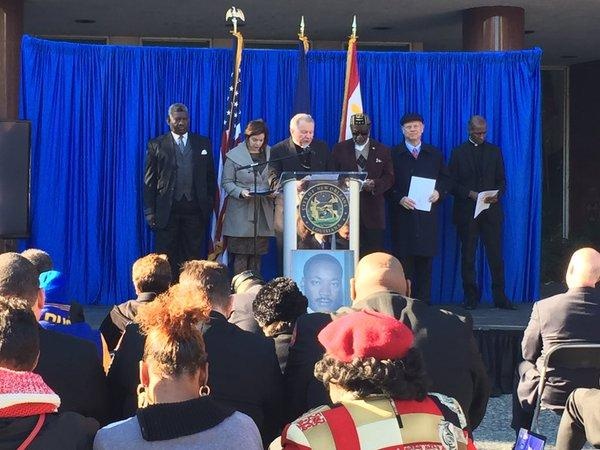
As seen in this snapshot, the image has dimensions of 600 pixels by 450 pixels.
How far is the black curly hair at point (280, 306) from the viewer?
3.46 m

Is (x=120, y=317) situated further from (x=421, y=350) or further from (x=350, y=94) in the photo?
(x=350, y=94)

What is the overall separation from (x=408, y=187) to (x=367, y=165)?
452mm

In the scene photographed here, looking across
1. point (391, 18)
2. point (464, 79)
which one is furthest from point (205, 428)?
point (391, 18)

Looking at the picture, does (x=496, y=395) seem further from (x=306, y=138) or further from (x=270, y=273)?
(x=270, y=273)

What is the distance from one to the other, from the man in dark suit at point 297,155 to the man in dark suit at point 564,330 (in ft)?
10.7

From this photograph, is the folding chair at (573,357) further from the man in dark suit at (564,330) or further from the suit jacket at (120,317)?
the suit jacket at (120,317)

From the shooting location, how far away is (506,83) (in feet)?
27.9

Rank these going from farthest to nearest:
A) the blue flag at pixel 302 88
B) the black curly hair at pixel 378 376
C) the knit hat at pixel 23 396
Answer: the blue flag at pixel 302 88, the black curly hair at pixel 378 376, the knit hat at pixel 23 396

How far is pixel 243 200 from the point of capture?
24.9 feet

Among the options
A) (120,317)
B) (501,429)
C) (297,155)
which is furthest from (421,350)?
(297,155)

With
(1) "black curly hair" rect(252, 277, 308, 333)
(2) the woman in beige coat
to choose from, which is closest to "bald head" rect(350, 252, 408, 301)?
(1) "black curly hair" rect(252, 277, 308, 333)

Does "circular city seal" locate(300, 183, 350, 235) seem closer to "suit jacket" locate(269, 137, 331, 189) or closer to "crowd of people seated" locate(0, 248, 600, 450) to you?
"suit jacket" locate(269, 137, 331, 189)

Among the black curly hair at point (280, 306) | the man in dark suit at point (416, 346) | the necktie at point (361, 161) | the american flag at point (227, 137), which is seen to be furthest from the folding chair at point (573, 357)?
the american flag at point (227, 137)

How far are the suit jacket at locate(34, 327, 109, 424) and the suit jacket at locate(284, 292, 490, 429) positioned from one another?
0.63m
